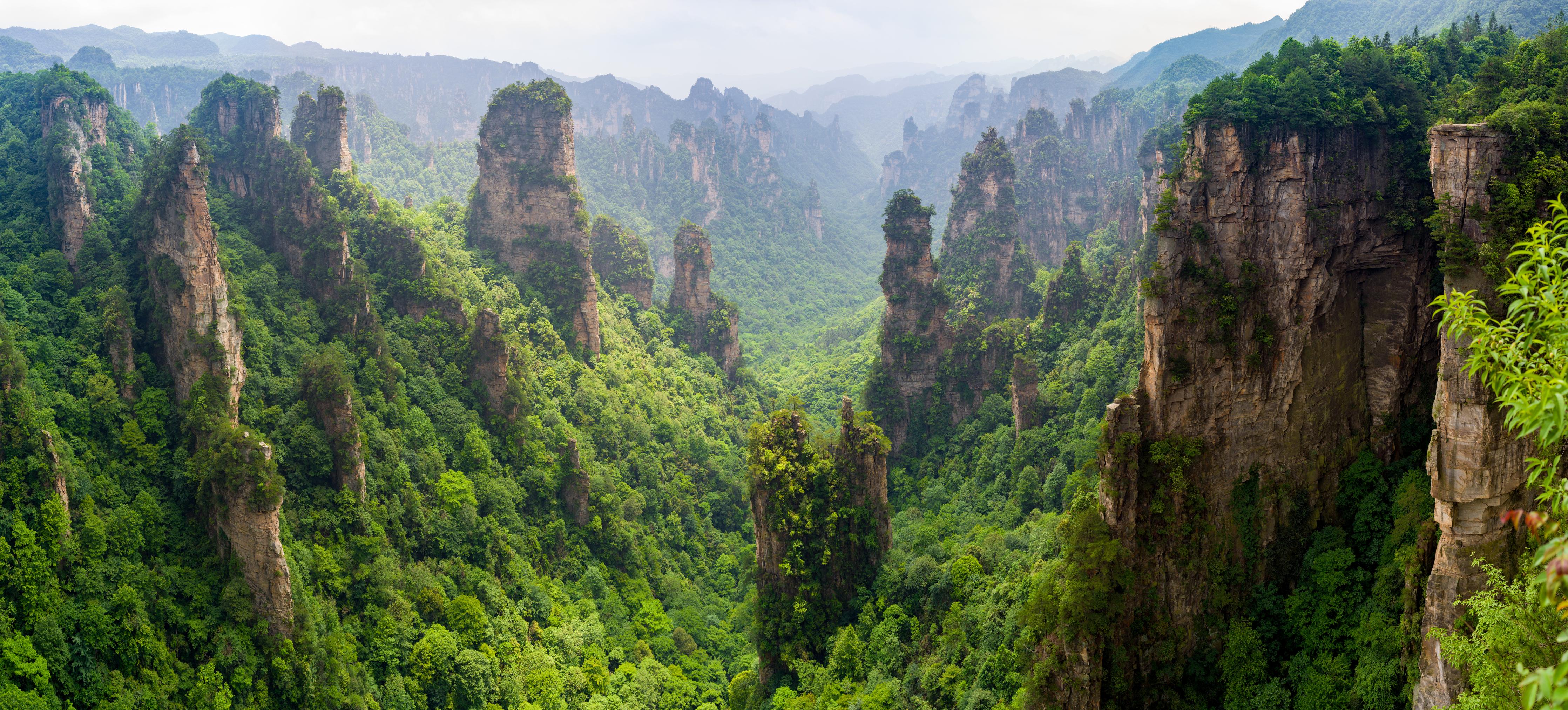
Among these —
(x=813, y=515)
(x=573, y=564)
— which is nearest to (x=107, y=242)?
(x=573, y=564)

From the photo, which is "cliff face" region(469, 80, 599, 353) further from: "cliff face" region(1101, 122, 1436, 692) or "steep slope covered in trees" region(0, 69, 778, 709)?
"cliff face" region(1101, 122, 1436, 692)

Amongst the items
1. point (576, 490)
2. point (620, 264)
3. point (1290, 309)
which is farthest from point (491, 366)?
point (1290, 309)

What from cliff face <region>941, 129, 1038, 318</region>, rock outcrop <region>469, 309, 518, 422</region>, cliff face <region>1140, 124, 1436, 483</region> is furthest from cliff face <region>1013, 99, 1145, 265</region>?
cliff face <region>1140, 124, 1436, 483</region>

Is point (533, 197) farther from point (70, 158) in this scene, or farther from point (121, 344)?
point (121, 344)

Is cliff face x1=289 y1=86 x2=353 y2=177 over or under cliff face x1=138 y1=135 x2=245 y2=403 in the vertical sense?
over

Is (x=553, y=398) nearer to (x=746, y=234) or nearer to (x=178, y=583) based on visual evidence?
(x=178, y=583)
